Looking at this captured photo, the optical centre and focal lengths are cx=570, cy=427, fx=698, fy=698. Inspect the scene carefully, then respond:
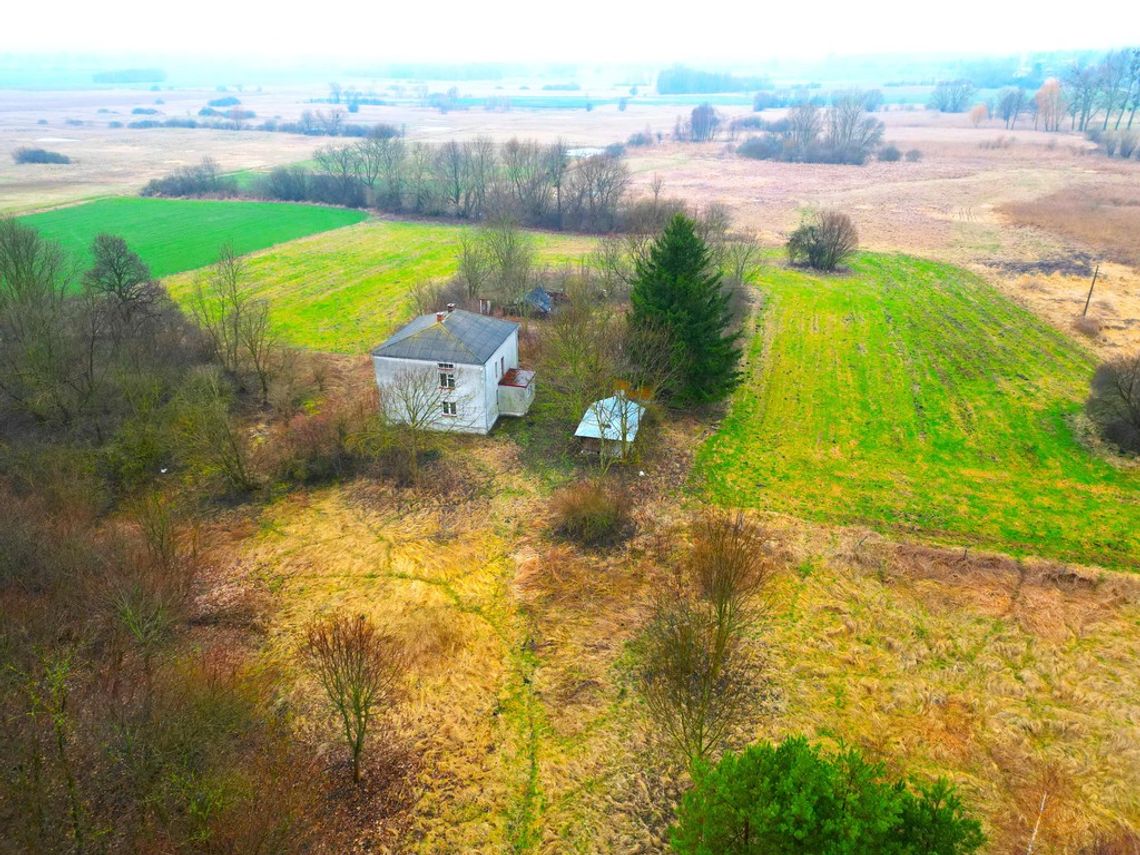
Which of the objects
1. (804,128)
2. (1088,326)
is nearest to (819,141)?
Answer: (804,128)

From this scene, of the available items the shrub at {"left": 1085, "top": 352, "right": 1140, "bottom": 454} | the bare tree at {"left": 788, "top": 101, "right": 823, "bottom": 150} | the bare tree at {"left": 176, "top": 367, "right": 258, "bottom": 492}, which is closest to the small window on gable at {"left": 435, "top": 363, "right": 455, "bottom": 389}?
the bare tree at {"left": 176, "top": 367, "right": 258, "bottom": 492}

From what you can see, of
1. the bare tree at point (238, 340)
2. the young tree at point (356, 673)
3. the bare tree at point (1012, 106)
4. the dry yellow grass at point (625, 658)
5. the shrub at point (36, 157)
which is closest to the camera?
the young tree at point (356, 673)

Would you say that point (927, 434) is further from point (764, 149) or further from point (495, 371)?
point (764, 149)

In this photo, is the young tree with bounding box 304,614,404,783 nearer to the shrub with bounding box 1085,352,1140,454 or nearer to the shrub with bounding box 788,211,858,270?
the shrub with bounding box 1085,352,1140,454

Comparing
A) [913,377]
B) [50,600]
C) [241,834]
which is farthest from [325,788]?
[913,377]

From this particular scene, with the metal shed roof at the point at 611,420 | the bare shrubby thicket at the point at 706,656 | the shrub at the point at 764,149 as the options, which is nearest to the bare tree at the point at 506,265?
the metal shed roof at the point at 611,420

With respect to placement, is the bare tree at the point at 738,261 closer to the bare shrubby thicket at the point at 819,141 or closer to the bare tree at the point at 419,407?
the bare tree at the point at 419,407
